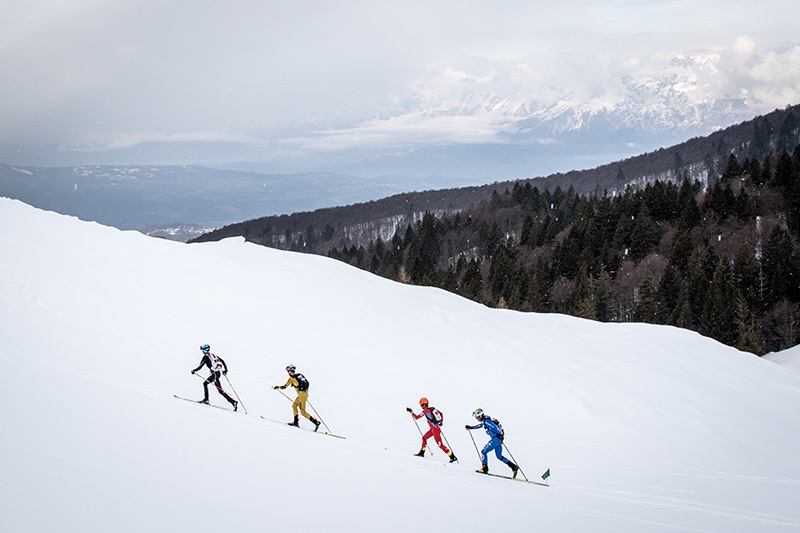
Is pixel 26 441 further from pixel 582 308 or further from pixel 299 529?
pixel 582 308

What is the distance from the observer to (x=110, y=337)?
20.4 meters

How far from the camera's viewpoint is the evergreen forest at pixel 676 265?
7106 centimetres

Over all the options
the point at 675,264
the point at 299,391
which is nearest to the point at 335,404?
the point at 299,391

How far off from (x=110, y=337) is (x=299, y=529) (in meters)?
14.2

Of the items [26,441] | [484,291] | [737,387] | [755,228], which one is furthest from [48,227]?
[755,228]

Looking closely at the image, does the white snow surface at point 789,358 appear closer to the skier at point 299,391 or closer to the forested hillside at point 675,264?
the forested hillside at point 675,264

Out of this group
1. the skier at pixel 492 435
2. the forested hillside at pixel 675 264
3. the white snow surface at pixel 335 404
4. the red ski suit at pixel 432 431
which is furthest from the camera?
the forested hillside at pixel 675 264

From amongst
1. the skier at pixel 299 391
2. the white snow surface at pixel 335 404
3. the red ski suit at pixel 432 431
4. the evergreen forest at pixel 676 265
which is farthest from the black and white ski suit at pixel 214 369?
the evergreen forest at pixel 676 265

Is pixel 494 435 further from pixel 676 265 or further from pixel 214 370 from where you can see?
pixel 676 265

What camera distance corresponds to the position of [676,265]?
84500 millimetres

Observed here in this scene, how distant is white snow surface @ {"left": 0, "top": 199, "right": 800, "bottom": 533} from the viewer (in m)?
9.74

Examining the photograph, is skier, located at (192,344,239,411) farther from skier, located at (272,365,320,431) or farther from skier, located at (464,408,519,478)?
skier, located at (464,408,519,478)

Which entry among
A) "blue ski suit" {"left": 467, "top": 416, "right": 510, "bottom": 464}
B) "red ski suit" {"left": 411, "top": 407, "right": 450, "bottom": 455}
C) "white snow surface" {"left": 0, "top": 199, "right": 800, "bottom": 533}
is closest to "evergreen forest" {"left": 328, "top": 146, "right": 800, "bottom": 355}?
"white snow surface" {"left": 0, "top": 199, "right": 800, "bottom": 533}

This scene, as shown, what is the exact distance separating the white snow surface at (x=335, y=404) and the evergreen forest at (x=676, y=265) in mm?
39949
